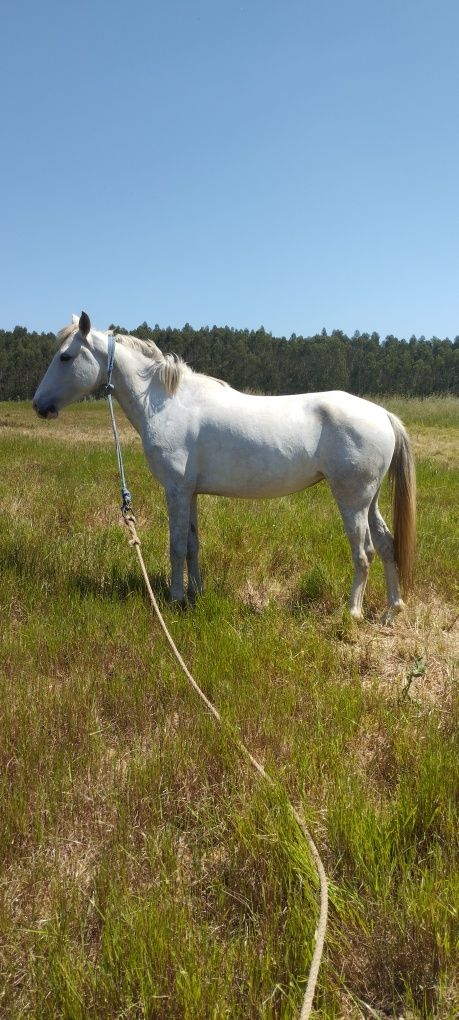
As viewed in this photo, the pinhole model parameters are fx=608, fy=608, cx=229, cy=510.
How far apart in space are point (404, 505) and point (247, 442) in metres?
1.30

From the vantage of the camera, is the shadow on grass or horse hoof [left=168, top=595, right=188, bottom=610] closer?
horse hoof [left=168, top=595, right=188, bottom=610]

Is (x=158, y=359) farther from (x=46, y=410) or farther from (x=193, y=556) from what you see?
(x=193, y=556)

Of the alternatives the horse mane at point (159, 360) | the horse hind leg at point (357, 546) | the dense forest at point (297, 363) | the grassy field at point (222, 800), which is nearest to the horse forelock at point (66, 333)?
the horse mane at point (159, 360)

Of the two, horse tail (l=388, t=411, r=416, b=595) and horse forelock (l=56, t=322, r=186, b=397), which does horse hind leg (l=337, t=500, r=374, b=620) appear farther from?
horse forelock (l=56, t=322, r=186, b=397)

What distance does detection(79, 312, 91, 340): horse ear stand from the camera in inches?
172

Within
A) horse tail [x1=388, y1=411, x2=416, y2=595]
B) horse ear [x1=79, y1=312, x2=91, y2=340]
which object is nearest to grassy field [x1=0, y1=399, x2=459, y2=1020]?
horse tail [x1=388, y1=411, x2=416, y2=595]

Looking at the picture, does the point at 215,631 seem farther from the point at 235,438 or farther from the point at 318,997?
the point at 318,997

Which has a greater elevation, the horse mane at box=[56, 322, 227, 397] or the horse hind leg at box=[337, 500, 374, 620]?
the horse mane at box=[56, 322, 227, 397]

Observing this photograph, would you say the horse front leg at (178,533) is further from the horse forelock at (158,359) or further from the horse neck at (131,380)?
the horse forelock at (158,359)

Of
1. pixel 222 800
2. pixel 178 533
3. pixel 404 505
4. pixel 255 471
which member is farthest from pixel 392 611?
pixel 222 800

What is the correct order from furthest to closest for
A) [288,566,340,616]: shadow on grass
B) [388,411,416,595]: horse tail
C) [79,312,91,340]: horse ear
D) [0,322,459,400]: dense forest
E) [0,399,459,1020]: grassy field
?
[0,322,459,400]: dense forest, [288,566,340,616]: shadow on grass, [388,411,416,595]: horse tail, [79,312,91,340]: horse ear, [0,399,459,1020]: grassy field

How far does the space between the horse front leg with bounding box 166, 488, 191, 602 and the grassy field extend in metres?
0.28

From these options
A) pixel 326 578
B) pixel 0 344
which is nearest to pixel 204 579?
pixel 326 578

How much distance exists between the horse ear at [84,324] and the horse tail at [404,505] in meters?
2.33
